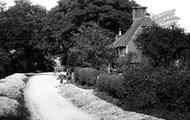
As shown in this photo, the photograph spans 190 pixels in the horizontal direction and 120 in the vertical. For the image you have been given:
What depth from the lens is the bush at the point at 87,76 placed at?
29.9 metres

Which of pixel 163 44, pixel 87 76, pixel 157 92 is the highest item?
pixel 163 44

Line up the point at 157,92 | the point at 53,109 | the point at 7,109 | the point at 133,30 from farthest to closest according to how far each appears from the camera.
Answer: the point at 133,30, the point at 53,109, the point at 157,92, the point at 7,109

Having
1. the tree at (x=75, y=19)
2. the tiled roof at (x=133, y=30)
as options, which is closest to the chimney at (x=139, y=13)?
the tiled roof at (x=133, y=30)

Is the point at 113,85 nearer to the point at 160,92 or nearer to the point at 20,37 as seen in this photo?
the point at 160,92

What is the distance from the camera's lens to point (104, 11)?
56.2 meters

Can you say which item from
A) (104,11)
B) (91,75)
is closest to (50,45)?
(104,11)

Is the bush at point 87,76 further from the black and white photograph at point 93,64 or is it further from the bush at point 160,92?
the bush at point 160,92

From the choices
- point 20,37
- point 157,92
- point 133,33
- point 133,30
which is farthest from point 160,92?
point 20,37

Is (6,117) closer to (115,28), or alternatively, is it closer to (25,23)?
(115,28)

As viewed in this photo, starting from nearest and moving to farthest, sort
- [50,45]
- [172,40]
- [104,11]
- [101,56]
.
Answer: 1. [172,40]
2. [101,56]
3. [104,11]
4. [50,45]

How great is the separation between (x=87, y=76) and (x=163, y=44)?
755 centimetres

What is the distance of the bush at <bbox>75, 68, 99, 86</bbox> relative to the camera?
98.1 feet

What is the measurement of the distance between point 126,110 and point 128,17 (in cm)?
4175

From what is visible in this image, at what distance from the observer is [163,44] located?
31234mm
